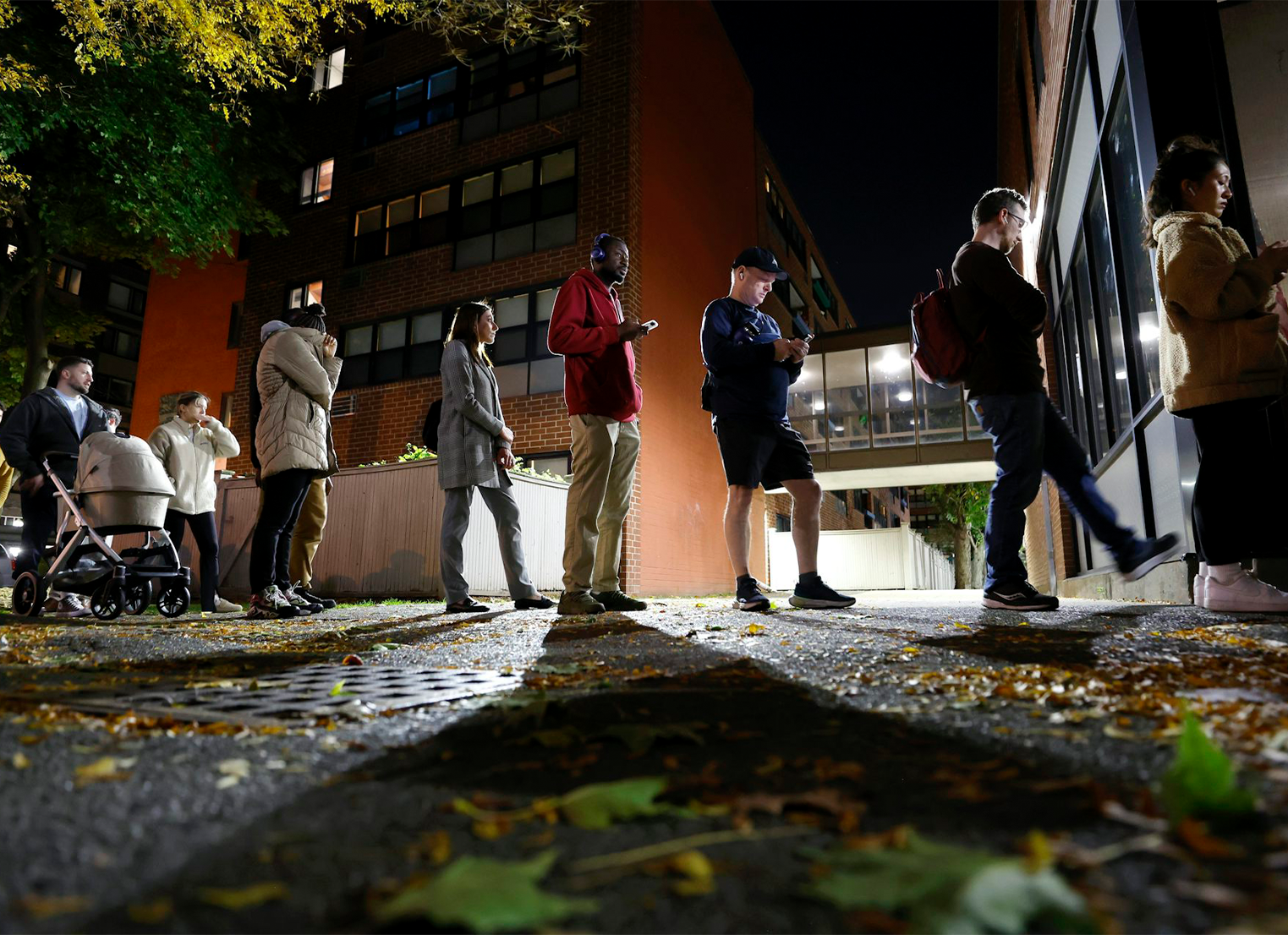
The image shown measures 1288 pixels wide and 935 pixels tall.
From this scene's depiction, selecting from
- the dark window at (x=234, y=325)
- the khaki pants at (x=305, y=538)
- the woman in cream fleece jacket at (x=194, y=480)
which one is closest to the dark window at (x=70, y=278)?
the dark window at (x=234, y=325)

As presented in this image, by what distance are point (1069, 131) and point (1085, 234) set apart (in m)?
1.04

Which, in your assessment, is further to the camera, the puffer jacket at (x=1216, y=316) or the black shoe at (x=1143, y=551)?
the black shoe at (x=1143, y=551)

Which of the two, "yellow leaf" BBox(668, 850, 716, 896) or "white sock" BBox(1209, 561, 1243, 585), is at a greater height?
"white sock" BBox(1209, 561, 1243, 585)

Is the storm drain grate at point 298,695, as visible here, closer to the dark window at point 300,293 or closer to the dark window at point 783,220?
the dark window at point 300,293

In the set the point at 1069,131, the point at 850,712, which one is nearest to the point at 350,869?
the point at 850,712

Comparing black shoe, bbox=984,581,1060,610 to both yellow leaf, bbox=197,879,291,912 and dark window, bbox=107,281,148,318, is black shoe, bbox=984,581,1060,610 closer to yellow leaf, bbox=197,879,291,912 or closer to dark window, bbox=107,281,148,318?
yellow leaf, bbox=197,879,291,912

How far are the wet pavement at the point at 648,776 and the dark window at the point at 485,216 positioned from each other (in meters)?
13.0

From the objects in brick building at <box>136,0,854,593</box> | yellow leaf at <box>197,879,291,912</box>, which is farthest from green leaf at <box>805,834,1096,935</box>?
brick building at <box>136,0,854,593</box>

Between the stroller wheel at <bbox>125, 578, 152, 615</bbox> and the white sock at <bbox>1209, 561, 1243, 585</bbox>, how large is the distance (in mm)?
6008

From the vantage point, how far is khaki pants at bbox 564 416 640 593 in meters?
4.59

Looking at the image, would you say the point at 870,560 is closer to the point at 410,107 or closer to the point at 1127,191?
the point at 410,107

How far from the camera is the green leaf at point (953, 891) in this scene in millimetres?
613

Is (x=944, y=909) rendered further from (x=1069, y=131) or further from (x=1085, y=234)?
(x=1069, y=131)

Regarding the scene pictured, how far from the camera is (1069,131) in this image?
754 cm
